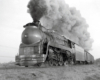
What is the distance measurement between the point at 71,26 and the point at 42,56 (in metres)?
21.2

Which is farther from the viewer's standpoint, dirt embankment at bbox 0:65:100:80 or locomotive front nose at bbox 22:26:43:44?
locomotive front nose at bbox 22:26:43:44

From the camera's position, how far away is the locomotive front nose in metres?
9.98

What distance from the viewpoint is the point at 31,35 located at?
1005cm

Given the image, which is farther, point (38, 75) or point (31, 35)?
point (31, 35)

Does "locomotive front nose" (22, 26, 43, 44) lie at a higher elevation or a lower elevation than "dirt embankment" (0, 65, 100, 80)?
higher

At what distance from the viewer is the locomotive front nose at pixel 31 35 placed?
9977mm

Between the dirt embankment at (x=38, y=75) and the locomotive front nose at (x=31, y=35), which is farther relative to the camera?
the locomotive front nose at (x=31, y=35)

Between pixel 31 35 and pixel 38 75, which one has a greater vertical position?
pixel 31 35

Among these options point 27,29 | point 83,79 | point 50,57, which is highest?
point 27,29

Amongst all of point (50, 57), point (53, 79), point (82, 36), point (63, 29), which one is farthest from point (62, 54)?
point (82, 36)

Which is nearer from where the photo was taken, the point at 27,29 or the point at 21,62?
the point at 21,62

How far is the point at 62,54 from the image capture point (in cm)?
1262

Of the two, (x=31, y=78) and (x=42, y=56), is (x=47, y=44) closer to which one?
(x=42, y=56)

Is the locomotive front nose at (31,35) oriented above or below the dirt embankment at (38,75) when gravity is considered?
above
